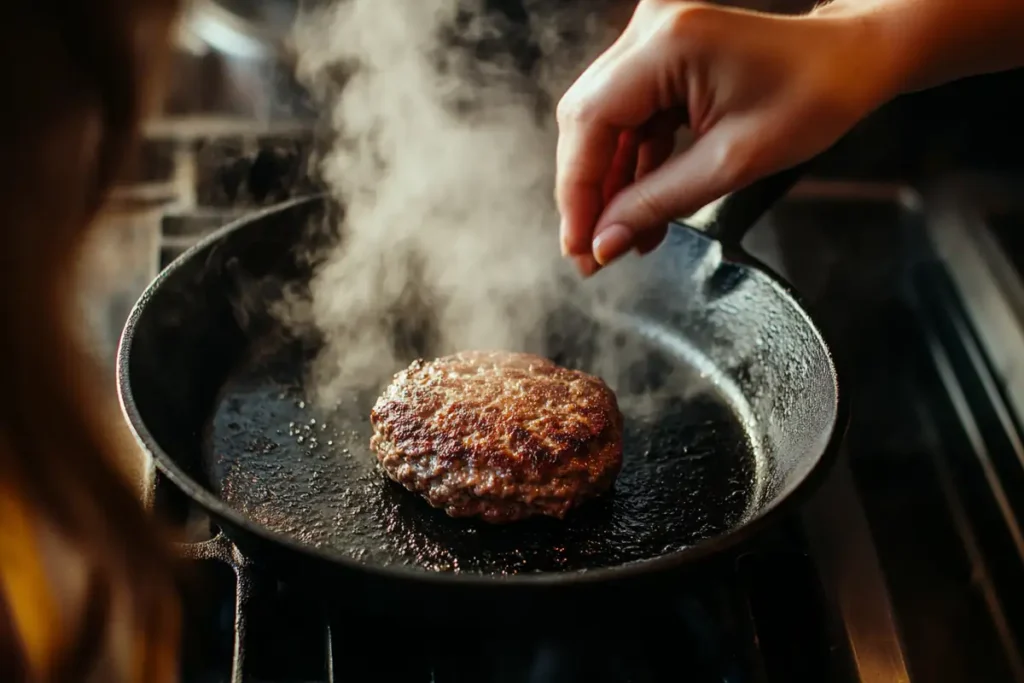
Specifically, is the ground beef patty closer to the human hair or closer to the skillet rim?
the skillet rim

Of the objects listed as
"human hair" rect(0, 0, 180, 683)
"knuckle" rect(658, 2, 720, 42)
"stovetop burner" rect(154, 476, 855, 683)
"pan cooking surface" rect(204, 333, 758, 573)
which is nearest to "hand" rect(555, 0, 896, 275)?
"knuckle" rect(658, 2, 720, 42)

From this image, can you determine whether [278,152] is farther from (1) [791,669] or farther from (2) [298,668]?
(1) [791,669]

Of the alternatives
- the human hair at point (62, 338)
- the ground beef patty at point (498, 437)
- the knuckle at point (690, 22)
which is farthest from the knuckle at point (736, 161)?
the human hair at point (62, 338)

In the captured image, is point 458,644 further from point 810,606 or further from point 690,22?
point 690,22

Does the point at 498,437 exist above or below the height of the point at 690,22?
below

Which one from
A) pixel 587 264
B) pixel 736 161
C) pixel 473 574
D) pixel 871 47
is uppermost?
pixel 871 47

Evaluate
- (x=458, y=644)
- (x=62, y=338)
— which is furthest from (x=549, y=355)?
(x=62, y=338)
